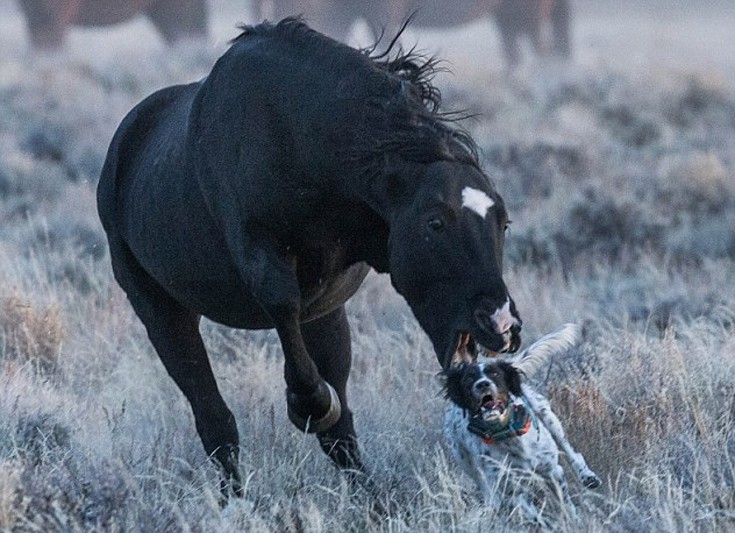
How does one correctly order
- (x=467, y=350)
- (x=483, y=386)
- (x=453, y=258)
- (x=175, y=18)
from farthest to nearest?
(x=175, y=18) → (x=483, y=386) → (x=467, y=350) → (x=453, y=258)

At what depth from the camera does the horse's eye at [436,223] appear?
187 inches

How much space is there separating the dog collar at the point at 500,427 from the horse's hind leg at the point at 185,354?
1.07 m

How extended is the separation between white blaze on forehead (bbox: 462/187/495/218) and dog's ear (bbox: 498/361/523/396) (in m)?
0.89

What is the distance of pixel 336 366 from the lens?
21.0 ft

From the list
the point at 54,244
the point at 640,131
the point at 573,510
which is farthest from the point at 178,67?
the point at 573,510

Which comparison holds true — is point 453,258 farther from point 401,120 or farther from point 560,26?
point 560,26

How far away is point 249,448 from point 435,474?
A: 99 centimetres

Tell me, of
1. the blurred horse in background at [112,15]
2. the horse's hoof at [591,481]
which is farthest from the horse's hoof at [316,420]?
the blurred horse in background at [112,15]

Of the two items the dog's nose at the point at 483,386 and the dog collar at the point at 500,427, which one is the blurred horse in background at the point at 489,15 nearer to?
the dog collar at the point at 500,427

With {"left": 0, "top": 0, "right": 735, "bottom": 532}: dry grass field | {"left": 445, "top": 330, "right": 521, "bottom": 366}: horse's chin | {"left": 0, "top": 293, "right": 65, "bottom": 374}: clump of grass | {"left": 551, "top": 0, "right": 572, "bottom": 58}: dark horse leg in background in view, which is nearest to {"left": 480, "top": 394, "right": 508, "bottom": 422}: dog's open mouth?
{"left": 0, "top": 0, "right": 735, "bottom": 532}: dry grass field

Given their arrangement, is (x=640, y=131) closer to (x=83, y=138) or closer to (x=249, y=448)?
(x=83, y=138)

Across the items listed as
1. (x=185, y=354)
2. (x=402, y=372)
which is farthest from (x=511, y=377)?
(x=402, y=372)

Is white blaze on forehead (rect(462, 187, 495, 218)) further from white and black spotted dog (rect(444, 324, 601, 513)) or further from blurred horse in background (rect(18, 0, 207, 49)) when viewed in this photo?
blurred horse in background (rect(18, 0, 207, 49))

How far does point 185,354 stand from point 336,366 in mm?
629
